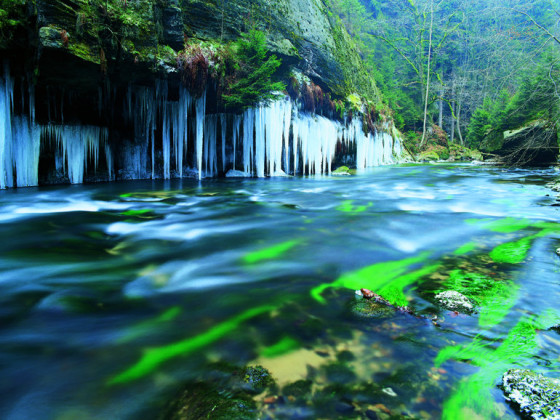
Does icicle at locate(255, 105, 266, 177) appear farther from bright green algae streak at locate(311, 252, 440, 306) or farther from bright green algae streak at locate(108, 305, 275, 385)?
bright green algae streak at locate(108, 305, 275, 385)

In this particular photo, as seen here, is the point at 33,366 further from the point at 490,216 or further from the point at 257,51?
the point at 257,51

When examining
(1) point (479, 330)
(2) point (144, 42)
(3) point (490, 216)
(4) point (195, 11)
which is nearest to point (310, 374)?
(1) point (479, 330)

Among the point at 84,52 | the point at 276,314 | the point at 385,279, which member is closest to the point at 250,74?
the point at 84,52

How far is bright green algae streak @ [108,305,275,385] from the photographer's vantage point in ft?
5.47

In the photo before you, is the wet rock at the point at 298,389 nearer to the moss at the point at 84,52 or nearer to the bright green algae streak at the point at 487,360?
the bright green algae streak at the point at 487,360

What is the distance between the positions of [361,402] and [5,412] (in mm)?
1531

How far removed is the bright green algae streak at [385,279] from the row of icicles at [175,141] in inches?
339

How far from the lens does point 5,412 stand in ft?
4.54

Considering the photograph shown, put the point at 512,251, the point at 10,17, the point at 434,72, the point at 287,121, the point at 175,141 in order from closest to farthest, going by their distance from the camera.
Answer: the point at 512,251 < the point at 10,17 < the point at 175,141 < the point at 287,121 < the point at 434,72

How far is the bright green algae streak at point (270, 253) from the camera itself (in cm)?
362

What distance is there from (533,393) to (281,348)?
1.19 metres

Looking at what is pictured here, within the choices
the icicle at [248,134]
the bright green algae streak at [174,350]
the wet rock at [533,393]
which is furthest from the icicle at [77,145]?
the wet rock at [533,393]

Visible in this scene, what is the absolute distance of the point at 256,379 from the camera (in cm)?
160

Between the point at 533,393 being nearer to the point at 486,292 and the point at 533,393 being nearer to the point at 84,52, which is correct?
the point at 486,292
